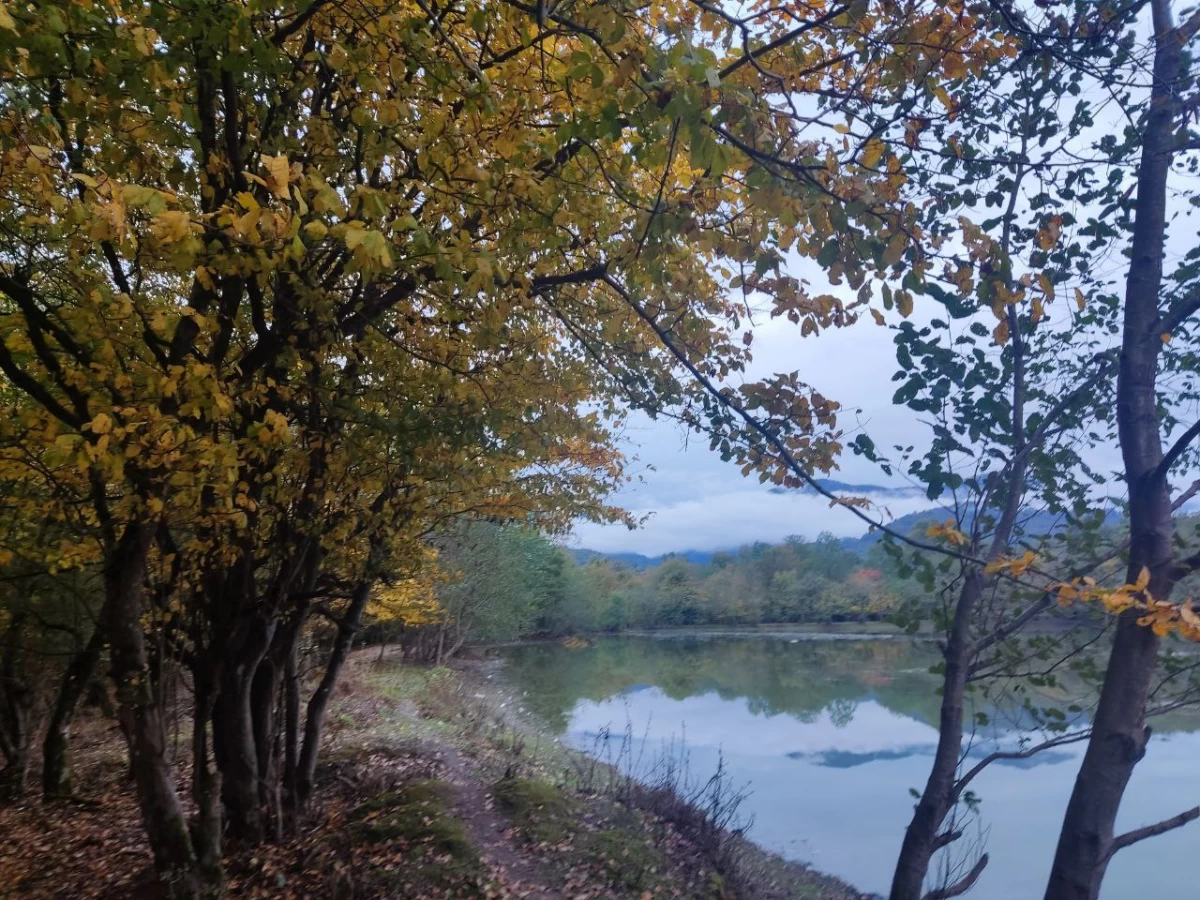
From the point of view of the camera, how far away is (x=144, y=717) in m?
4.74

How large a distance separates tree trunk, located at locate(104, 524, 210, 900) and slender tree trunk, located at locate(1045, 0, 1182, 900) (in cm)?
480

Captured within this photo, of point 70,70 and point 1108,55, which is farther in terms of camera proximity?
point 1108,55

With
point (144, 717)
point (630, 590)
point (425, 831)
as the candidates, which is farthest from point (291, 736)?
point (630, 590)

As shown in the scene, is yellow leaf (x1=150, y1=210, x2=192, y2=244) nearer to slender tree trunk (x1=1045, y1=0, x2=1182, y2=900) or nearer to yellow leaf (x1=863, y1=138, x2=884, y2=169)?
yellow leaf (x1=863, y1=138, x2=884, y2=169)

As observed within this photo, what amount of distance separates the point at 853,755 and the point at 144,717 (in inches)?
566

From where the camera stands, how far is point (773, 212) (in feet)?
9.57

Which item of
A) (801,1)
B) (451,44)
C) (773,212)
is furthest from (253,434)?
(801,1)

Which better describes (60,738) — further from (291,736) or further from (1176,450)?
(1176,450)

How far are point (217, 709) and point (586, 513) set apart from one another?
4.51m

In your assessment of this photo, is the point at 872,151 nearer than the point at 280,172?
No

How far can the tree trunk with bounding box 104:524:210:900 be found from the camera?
4.59 meters

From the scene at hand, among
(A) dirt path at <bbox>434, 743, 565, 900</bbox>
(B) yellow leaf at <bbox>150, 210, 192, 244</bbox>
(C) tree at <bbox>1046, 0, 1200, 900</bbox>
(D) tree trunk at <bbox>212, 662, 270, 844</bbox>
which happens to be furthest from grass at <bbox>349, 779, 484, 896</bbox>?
(B) yellow leaf at <bbox>150, 210, 192, 244</bbox>

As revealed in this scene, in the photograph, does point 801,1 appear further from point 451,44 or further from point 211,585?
point 211,585

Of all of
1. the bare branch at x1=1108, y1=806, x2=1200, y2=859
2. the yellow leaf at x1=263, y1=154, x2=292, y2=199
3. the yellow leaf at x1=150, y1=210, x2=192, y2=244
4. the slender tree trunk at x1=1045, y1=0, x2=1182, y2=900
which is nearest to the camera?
the yellow leaf at x1=150, y1=210, x2=192, y2=244
